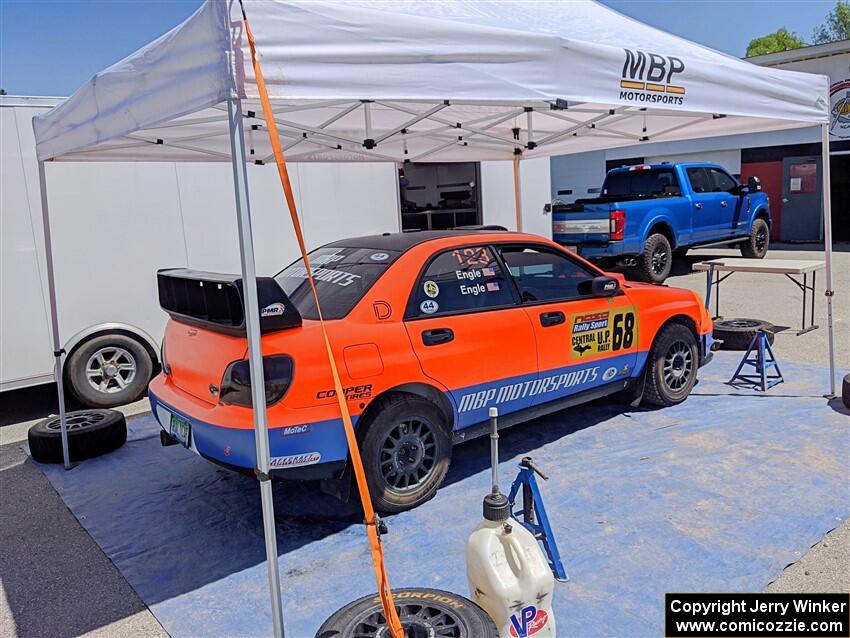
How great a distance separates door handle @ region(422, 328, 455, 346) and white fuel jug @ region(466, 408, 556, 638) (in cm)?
160

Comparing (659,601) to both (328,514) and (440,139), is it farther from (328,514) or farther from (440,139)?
(440,139)

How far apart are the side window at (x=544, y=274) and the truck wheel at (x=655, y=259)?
24.1 ft

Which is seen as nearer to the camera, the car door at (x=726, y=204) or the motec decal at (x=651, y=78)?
the motec decal at (x=651, y=78)

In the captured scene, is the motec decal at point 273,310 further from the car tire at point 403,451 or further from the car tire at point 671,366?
the car tire at point 671,366

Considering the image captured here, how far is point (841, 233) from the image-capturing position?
19.2m

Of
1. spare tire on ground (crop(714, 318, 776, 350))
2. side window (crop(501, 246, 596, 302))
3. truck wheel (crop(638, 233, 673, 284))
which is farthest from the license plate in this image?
truck wheel (crop(638, 233, 673, 284))

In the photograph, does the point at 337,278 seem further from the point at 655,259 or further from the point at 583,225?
the point at 655,259

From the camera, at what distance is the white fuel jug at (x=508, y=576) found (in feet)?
8.30

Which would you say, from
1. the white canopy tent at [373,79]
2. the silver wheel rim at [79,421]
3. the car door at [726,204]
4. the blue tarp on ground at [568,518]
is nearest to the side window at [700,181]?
the car door at [726,204]

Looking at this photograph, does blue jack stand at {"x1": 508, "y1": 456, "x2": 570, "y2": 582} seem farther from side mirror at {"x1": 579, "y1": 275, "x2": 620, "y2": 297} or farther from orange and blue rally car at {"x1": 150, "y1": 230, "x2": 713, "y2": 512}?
side mirror at {"x1": 579, "y1": 275, "x2": 620, "y2": 297}

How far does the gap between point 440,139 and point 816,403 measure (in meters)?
4.21

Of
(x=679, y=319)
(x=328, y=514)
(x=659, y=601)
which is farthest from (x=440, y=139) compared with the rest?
(x=659, y=601)

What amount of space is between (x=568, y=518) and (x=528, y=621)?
1455 mm

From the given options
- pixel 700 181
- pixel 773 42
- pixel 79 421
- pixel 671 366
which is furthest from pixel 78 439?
pixel 773 42
